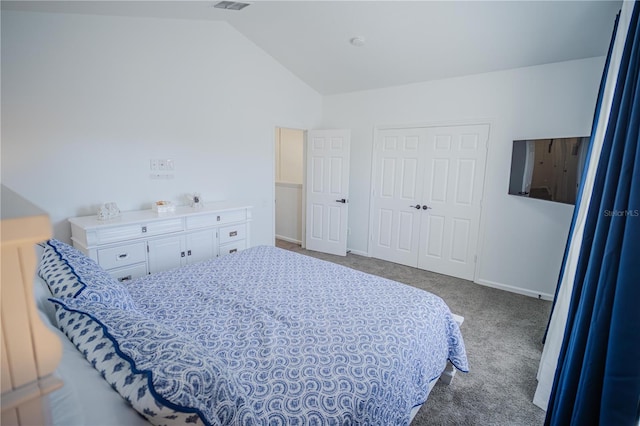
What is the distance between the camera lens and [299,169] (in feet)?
18.8

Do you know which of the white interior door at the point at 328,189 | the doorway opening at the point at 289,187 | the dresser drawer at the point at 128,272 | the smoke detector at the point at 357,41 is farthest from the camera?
the doorway opening at the point at 289,187

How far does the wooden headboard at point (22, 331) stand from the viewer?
406 mm

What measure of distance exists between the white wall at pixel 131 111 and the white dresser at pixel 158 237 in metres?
0.37

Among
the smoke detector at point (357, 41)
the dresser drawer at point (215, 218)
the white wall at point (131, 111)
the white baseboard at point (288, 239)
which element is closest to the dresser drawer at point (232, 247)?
the dresser drawer at point (215, 218)

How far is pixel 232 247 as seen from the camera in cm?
346

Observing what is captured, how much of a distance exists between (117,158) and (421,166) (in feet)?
11.8

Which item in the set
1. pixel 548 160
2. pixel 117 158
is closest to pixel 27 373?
pixel 117 158

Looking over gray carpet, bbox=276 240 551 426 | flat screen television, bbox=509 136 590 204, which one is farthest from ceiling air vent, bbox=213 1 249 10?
gray carpet, bbox=276 240 551 426

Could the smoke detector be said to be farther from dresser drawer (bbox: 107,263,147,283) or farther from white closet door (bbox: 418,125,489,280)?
dresser drawer (bbox: 107,263,147,283)

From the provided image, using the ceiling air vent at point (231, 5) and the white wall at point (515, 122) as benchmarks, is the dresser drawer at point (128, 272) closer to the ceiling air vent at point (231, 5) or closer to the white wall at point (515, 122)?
the ceiling air vent at point (231, 5)

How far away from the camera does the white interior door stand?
461 cm

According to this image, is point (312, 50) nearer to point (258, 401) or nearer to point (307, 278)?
point (307, 278)

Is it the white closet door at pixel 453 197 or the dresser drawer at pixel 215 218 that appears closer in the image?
the dresser drawer at pixel 215 218

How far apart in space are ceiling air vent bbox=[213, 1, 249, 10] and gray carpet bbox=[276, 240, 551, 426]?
3455 millimetres
